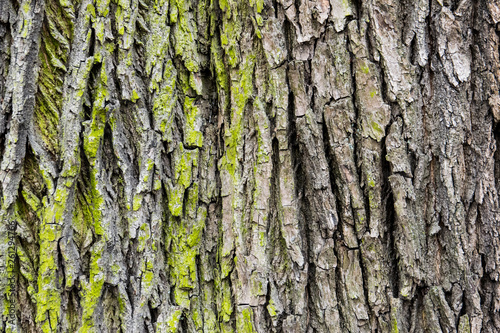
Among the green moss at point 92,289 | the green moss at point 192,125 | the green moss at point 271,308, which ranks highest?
the green moss at point 192,125

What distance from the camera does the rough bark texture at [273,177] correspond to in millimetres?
1315

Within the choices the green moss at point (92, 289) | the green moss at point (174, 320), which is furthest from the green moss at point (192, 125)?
the green moss at point (174, 320)

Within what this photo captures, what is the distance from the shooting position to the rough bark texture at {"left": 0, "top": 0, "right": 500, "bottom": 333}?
1315 millimetres

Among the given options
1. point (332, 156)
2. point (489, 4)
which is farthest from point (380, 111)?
point (489, 4)

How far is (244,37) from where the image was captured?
56.3 inches

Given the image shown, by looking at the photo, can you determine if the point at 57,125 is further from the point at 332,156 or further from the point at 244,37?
the point at 332,156

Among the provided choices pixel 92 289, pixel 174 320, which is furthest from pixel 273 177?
pixel 92 289

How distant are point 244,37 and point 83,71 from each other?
0.61 m

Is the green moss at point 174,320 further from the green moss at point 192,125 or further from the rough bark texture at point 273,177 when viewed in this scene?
the green moss at point 192,125

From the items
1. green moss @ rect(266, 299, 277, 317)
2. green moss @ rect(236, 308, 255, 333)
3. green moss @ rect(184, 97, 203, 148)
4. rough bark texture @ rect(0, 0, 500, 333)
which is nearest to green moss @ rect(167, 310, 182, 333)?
rough bark texture @ rect(0, 0, 500, 333)

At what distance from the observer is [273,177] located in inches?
54.0

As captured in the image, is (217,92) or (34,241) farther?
(217,92)

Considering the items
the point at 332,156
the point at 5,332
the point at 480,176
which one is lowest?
the point at 5,332

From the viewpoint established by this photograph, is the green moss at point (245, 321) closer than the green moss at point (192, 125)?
Yes
